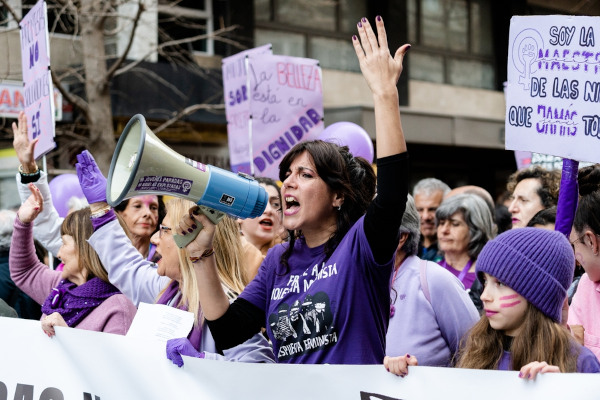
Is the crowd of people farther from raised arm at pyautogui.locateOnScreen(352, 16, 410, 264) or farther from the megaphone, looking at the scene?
the megaphone

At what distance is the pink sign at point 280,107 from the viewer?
7254mm

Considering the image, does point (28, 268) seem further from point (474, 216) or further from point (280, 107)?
point (280, 107)

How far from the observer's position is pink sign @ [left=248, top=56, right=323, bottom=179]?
7.25 m

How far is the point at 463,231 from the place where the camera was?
5.11m

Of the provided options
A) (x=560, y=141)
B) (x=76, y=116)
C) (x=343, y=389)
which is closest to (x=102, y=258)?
(x=343, y=389)

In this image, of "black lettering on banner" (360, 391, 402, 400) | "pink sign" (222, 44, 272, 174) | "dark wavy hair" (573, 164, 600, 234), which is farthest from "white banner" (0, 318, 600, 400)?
"pink sign" (222, 44, 272, 174)

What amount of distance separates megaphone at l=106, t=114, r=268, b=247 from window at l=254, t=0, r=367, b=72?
1129cm

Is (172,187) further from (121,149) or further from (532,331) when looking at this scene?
(532,331)

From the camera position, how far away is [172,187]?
2.60 m

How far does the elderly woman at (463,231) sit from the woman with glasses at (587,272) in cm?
180

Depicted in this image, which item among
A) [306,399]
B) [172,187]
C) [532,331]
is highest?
[172,187]

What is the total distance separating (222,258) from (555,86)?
1402 millimetres

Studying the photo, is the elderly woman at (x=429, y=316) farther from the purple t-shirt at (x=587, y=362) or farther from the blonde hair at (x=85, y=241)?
the blonde hair at (x=85, y=241)

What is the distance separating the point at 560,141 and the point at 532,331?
98 cm
